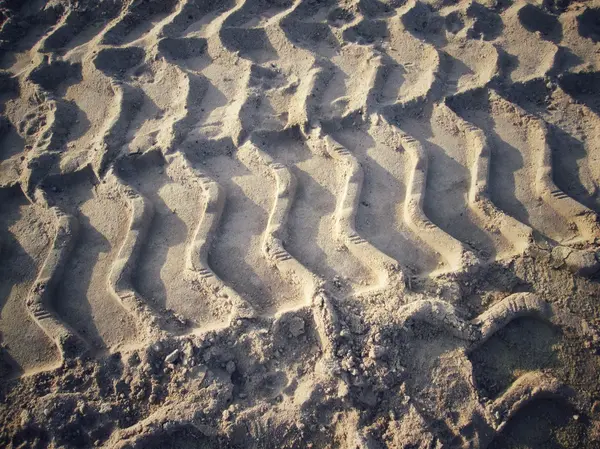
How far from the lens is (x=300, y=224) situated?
9.14ft

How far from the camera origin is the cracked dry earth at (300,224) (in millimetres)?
2109

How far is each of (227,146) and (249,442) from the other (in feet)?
6.89

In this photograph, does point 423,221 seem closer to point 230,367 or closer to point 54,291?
point 230,367

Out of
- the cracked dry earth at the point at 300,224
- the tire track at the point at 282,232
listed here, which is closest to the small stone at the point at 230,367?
the cracked dry earth at the point at 300,224

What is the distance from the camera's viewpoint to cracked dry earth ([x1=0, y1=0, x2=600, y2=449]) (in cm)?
211

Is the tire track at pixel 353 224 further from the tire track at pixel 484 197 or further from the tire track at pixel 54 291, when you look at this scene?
the tire track at pixel 54 291

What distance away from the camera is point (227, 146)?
3211 mm

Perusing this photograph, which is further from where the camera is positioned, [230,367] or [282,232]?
[282,232]

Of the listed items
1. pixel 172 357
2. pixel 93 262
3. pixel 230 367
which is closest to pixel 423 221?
pixel 230 367

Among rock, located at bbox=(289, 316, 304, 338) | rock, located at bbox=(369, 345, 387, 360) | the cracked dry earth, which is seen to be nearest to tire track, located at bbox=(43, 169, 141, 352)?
the cracked dry earth

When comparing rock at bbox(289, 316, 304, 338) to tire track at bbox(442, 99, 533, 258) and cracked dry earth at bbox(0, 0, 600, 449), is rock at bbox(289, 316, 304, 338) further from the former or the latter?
tire track at bbox(442, 99, 533, 258)

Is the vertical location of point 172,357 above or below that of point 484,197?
below

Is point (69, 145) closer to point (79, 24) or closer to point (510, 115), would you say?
point (79, 24)

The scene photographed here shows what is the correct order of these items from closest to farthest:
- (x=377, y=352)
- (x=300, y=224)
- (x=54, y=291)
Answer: (x=377, y=352), (x=54, y=291), (x=300, y=224)
